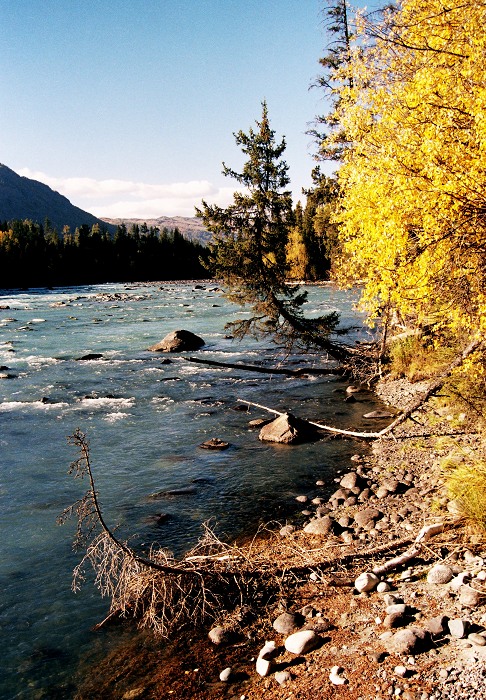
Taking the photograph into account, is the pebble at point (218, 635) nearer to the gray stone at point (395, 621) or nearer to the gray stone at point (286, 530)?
the gray stone at point (395, 621)

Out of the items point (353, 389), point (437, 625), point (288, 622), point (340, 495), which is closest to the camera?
point (437, 625)

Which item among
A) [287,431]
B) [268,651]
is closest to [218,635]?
[268,651]

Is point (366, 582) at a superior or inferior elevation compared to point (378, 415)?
superior

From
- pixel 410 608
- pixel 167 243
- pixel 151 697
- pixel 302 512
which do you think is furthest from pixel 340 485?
pixel 167 243

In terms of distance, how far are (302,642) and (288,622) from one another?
0.64m

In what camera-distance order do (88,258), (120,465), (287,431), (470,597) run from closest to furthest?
(470,597) → (120,465) → (287,431) → (88,258)

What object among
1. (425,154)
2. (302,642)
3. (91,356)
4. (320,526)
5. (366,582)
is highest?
(425,154)

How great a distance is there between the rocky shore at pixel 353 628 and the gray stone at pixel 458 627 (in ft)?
0.03

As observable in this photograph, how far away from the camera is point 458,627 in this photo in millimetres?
5227

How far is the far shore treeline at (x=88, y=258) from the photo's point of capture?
372 ft

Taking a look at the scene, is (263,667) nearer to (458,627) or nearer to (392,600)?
(392,600)

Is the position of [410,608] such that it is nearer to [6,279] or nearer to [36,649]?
[36,649]

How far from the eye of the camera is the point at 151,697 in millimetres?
5762

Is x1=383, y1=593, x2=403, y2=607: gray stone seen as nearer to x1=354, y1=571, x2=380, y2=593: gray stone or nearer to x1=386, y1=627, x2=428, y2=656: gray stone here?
x1=354, y1=571, x2=380, y2=593: gray stone
